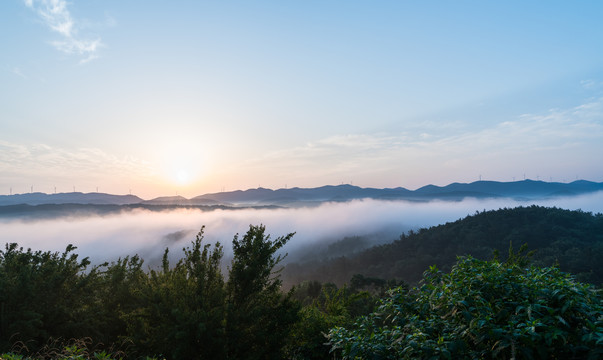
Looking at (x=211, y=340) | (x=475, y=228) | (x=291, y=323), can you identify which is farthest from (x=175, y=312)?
(x=475, y=228)

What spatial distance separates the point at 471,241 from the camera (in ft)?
487

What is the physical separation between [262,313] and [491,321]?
842 cm

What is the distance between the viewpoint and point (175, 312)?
10312 mm

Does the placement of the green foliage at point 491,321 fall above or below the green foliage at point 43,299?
above

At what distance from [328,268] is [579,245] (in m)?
96.4

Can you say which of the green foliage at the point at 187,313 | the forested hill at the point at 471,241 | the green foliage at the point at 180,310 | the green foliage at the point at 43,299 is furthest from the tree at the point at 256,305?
the forested hill at the point at 471,241

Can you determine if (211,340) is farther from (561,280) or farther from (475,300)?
(561,280)

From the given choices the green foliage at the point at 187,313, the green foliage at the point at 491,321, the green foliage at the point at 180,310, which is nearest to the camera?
the green foliage at the point at 491,321

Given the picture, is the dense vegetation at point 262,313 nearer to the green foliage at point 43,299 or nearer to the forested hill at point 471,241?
the green foliage at point 43,299

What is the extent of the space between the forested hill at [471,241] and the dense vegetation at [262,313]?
126423mm

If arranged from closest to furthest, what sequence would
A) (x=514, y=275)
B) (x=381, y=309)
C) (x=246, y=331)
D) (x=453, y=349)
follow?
(x=453, y=349) < (x=514, y=275) < (x=381, y=309) < (x=246, y=331)

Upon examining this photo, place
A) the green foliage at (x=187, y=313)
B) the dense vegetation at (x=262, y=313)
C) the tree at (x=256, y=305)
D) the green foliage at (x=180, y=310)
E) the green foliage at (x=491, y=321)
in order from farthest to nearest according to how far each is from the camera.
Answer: the tree at (x=256, y=305) → the green foliage at (x=180, y=310) → the green foliage at (x=187, y=313) → the dense vegetation at (x=262, y=313) → the green foliage at (x=491, y=321)

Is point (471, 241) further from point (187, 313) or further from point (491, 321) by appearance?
point (491, 321)

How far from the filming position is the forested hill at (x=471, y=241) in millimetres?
136625
